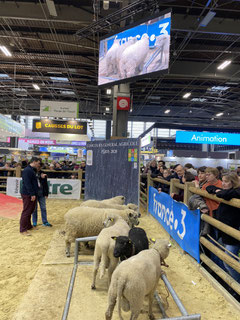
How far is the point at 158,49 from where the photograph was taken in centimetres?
595

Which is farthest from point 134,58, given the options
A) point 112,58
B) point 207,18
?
point 207,18

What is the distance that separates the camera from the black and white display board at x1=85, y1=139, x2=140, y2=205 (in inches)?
254

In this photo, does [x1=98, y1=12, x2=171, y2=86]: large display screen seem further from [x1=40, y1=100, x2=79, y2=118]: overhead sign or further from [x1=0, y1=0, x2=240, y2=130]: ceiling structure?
[x1=40, y1=100, x2=79, y2=118]: overhead sign

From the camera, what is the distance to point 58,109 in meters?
11.6

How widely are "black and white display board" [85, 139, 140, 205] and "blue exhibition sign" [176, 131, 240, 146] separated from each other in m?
8.36

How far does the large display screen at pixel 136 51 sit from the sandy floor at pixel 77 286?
15.4 feet

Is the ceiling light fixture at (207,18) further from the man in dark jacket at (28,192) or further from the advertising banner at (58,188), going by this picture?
the advertising banner at (58,188)

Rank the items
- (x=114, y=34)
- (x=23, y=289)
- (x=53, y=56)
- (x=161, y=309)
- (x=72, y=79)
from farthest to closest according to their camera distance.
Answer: (x=72, y=79) → (x=53, y=56) → (x=114, y=34) → (x=23, y=289) → (x=161, y=309)

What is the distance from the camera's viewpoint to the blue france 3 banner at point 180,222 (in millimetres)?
3443

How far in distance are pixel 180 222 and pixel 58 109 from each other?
30.8 ft

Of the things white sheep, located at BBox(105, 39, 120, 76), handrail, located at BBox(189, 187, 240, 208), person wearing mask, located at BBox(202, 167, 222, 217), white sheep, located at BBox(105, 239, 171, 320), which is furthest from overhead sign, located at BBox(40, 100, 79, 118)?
white sheep, located at BBox(105, 239, 171, 320)

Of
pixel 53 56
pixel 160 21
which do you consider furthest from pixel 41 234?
pixel 53 56

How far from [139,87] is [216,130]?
708 centimetres

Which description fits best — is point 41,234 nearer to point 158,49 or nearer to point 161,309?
point 161,309
